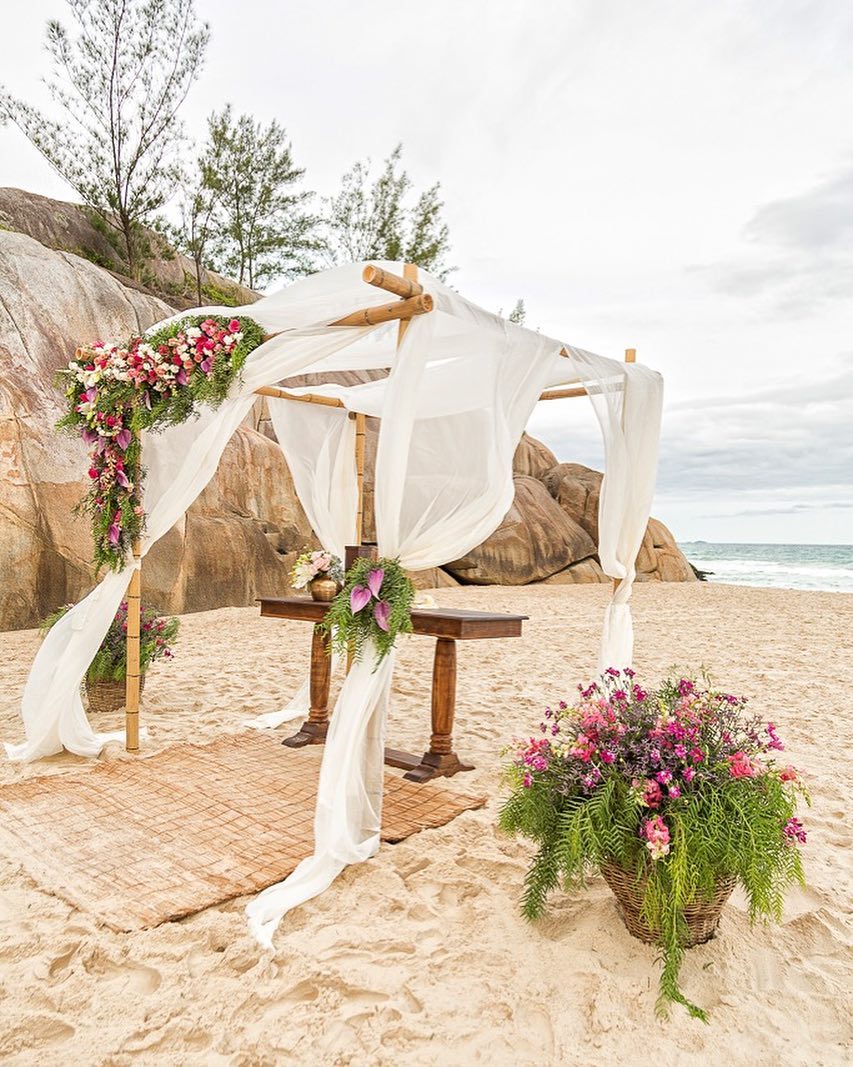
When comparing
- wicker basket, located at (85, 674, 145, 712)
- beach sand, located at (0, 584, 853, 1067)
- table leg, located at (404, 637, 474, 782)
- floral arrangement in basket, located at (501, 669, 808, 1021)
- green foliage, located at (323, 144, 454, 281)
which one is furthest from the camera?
green foliage, located at (323, 144, 454, 281)

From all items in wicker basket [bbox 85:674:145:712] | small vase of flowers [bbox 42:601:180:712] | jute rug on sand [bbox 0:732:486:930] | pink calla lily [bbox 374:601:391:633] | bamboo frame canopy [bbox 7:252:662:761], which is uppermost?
bamboo frame canopy [bbox 7:252:662:761]

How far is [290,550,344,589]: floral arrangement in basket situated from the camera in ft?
15.9

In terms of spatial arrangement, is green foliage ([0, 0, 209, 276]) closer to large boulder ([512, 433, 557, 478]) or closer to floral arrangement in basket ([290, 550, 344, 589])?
large boulder ([512, 433, 557, 478])

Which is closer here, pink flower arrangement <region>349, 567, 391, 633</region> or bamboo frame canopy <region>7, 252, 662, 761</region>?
pink flower arrangement <region>349, 567, 391, 633</region>

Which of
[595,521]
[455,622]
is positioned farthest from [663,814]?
[595,521]

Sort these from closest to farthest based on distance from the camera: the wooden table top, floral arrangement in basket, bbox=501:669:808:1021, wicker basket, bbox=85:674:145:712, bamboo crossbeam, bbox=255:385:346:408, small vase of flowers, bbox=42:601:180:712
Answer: floral arrangement in basket, bbox=501:669:808:1021 < the wooden table top < bamboo crossbeam, bbox=255:385:346:408 < small vase of flowers, bbox=42:601:180:712 < wicker basket, bbox=85:674:145:712

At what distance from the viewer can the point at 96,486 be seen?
4656 mm

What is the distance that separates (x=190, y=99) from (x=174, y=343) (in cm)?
1374

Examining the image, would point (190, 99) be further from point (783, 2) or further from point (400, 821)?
point (400, 821)

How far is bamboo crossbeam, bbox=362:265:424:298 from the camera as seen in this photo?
3193mm

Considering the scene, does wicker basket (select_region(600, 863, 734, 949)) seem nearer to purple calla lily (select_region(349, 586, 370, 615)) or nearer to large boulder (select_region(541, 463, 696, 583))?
purple calla lily (select_region(349, 586, 370, 615))

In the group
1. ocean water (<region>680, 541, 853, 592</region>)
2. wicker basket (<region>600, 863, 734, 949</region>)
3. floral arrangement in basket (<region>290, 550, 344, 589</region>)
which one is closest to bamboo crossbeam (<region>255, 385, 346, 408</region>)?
floral arrangement in basket (<region>290, 550, 344, 589</region>)

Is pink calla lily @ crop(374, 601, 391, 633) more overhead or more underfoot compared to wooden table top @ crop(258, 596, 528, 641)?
more overhead

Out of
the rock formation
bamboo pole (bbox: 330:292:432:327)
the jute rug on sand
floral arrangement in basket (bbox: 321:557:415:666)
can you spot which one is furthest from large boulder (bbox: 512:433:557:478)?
floral arrangement in basket (bbox: 321:557:415:666)
